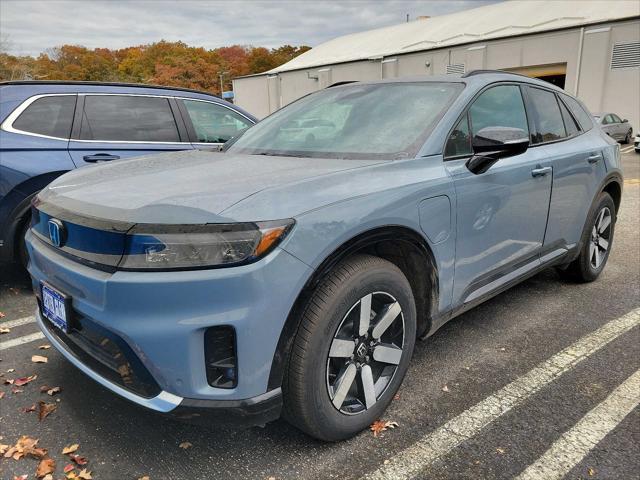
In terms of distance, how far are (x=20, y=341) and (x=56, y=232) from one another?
5.50 feet

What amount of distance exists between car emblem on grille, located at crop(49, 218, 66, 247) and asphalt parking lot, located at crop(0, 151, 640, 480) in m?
0.92

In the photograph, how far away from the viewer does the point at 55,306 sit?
211cm

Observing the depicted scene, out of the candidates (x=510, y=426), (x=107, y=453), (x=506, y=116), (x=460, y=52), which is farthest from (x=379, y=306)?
(x=460, y=52)

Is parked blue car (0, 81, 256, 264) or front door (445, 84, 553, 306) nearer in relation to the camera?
front door (445, 84, 553, 306)

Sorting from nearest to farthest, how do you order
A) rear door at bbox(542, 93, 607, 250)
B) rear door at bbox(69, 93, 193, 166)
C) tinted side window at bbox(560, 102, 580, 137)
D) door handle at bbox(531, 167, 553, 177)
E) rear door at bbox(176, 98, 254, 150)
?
1. door handle at bbox(531, 167, 553, 177)
2. rear door at bbox(542, 93, 607, 250)
3. tinted side window at bbox(560, 102, 580, 137)
4. rear door at bbox(69, 93, 193, 166)
5. rear door at bbox(176, 98, 254, 150)

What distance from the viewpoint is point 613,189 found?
429 centimetres

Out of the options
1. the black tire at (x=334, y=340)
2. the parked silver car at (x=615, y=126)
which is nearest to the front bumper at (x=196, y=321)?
the black tire at (x=334, y=340)

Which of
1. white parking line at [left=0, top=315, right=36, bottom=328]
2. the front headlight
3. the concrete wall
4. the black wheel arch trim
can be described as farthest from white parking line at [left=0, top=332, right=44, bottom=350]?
the concrete wall

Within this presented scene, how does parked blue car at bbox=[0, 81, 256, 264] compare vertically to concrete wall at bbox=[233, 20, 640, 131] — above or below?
below

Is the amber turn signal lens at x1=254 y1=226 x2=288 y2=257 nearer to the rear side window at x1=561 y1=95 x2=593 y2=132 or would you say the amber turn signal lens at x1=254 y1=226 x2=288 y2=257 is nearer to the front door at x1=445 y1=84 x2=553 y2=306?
the front door at x1=445 y1=84 x2=553 y2=306

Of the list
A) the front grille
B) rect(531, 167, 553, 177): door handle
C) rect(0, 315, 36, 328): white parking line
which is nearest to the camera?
the front grille

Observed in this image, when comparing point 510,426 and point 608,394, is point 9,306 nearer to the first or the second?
point 510,426

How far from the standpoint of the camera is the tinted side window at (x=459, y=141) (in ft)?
8.45

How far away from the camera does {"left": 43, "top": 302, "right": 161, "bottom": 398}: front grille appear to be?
181 cm
